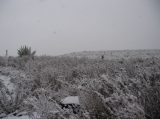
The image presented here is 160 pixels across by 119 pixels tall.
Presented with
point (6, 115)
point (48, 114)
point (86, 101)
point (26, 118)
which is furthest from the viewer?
point (6, 115)

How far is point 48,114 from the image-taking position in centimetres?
222

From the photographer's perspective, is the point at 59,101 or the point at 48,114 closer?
the point at 48,114

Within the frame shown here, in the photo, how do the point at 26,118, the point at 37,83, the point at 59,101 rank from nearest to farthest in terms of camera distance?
the point at 26,118 → the point at 59,101 → the point at 37,83

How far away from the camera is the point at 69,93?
366cm

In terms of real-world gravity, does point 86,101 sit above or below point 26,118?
above

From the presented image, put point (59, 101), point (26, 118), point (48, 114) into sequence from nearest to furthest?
point (48, 114)
point (26, 118)
point (59, 101)

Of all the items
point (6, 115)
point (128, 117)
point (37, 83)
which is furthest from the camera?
point (37, 83)

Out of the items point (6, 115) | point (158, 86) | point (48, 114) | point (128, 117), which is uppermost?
point (158, 86)

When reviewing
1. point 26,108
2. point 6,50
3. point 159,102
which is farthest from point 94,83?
point 6,50

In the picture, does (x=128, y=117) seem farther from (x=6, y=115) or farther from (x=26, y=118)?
(x=6, y=115)

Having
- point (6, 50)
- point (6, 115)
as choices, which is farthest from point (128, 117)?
point (6, 50)

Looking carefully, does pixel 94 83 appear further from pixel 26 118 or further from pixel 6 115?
pixel 6 115

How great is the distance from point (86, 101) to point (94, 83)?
0.44 metres

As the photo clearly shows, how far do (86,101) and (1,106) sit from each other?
1.73 metres
